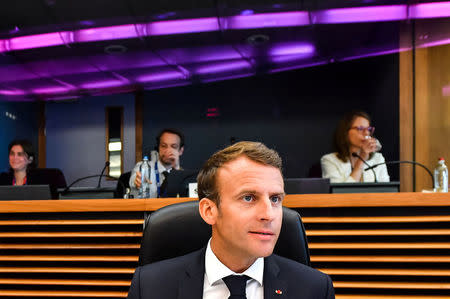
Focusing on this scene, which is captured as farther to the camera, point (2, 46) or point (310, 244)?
point (2, 46)

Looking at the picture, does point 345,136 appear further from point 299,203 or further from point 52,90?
point 52,90

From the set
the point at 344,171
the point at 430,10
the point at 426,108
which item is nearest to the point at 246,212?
the point at 344,171

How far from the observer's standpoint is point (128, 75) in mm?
5523

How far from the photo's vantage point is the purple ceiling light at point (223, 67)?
539 cm

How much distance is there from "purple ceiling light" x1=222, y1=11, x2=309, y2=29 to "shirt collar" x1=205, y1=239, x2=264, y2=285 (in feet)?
13.4

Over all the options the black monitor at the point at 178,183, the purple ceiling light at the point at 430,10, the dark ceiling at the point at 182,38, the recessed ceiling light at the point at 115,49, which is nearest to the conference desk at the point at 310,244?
the black monitor at the point at 178,183

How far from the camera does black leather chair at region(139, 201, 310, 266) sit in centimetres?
106

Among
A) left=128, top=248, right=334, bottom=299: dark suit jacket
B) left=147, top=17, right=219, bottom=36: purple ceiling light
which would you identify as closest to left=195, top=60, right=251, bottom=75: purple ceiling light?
left=147, top=17, right=219, bottom=36: purple ceiling light

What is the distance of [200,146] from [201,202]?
15.4 ft

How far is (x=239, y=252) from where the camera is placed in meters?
0.91

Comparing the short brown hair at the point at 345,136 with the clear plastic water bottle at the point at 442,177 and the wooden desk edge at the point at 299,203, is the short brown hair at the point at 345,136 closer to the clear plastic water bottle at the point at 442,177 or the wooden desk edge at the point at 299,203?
the clear plastic water bottle at the point at 442,177

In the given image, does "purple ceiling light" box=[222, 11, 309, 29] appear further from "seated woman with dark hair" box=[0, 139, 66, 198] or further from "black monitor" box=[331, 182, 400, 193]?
"black monitor" box=[331, 182, 400, 193]

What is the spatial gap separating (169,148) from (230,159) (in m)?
2.34

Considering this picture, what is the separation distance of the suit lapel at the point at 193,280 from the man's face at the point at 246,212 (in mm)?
56
